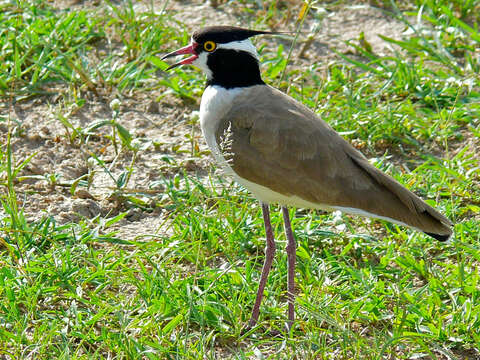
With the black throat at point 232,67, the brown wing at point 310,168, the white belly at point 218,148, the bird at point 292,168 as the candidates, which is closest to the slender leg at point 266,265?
the bird at point 292,168

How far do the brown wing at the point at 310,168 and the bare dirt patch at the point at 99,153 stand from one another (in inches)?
38.7

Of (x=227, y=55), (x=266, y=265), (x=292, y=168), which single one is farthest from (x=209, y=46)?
(x=266, y=265)

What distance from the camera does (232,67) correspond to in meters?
4.71

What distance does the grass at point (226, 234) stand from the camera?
4.20 m

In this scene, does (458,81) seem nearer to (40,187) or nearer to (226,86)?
(226,86)

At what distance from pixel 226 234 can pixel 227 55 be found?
1.09 metres

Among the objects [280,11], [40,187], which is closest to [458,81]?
[280,11]

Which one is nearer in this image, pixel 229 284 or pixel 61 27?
pixel 229 284

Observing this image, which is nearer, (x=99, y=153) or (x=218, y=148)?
(x=218, y=148)

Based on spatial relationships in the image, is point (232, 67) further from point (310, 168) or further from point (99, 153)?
point (99, 153)

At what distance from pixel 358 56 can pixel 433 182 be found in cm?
197

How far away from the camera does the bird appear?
14.3 ft

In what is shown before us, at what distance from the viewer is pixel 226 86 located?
15.4 feet

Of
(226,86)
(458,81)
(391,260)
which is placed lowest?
(391,260)
